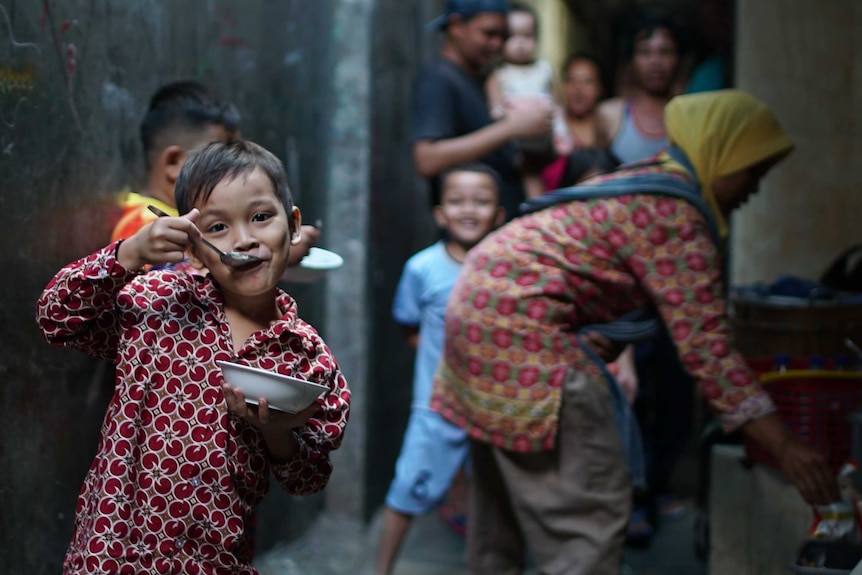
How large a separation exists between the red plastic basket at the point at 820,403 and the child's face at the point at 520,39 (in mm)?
Result: 2733

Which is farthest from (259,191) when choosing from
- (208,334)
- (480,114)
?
(480,114)

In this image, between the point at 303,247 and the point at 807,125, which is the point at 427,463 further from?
the point at 807,125

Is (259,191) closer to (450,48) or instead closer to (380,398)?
(450,48)

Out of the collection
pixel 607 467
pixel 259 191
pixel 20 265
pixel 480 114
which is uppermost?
pixel 480 114

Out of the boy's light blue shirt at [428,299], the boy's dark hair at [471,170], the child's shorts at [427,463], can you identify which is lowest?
the child's shorts at [427,463]

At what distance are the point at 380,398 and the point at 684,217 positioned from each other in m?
2.26

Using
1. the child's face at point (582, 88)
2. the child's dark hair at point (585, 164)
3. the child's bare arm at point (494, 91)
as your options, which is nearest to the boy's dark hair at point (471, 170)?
the child's dark hair at point (585, 164)

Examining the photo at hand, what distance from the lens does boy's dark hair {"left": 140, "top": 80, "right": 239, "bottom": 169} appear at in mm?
2789

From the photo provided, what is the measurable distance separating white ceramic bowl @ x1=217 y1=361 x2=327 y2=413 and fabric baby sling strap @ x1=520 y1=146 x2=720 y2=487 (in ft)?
4.93

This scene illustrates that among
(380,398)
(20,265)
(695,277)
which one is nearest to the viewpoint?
(20,265)

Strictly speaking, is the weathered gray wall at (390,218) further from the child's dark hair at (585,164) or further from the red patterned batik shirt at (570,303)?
the red patterned batik shirt at (570,303)

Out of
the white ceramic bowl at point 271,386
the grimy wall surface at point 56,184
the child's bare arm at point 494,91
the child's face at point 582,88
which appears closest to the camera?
the white ceramic bowl at point 271,386

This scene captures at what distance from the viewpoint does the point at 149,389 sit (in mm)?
1914

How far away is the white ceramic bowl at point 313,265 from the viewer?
245 cm
